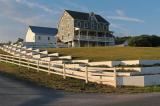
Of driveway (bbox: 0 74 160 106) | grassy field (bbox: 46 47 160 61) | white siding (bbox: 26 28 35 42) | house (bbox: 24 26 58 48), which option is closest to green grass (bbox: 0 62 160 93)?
driveway (bbox: 0 74 160 106)

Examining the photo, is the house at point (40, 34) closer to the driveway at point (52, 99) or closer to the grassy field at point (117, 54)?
the grassy field at point (117, 54)

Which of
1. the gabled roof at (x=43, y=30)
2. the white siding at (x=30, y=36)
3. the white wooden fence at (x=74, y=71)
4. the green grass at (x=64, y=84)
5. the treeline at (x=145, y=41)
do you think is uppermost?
the gabled roof at (x=43, y=30)

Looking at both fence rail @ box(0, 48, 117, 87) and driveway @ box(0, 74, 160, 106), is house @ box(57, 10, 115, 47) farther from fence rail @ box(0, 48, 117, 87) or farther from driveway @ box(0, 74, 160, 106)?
driveway @ box(0, 74, 160, 106)

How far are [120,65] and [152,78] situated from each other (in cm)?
555

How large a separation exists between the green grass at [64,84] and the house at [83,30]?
218 ft

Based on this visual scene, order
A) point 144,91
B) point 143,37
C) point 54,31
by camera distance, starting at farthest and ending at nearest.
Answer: point 54,31 → point 143,37 → point 144,91

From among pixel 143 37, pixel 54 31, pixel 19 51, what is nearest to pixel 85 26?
pixel 54 31

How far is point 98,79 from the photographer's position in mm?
28609

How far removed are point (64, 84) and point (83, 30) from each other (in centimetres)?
7701

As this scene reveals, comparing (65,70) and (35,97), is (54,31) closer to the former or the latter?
(65,70)

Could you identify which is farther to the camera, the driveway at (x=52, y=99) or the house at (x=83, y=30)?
the house at (x=83, y=30)

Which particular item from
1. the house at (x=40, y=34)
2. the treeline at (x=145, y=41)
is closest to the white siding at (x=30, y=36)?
the house at (x=40, y=34)

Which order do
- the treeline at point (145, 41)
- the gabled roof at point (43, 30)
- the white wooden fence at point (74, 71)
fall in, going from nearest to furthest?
the white wooden fence at point (74, 71)
the treeline at point (145, 41)
the gabled roof at point (43, 30)

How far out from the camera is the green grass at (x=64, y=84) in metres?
25.8
